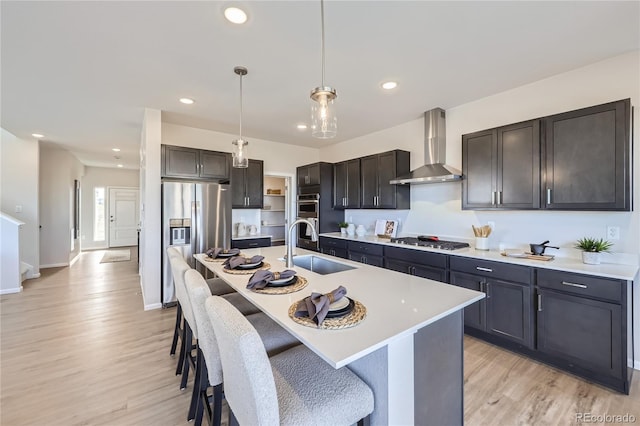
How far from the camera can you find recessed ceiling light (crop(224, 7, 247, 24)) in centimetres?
182

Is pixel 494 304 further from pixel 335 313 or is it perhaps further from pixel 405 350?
pixel 335 313

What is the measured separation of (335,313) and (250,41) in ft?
7.00

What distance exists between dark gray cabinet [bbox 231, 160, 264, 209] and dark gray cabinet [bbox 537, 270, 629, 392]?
3.97 meters

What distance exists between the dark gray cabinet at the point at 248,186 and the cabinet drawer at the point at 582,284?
3960mm

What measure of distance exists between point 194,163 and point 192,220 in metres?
0.87

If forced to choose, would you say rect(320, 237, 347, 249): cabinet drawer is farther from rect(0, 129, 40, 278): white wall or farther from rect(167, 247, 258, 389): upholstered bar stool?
rect(0, 129, 40, 278): white wall

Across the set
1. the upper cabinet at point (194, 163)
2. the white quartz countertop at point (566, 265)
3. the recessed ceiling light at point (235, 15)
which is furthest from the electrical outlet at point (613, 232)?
the upper cabinet at point (194, 163)

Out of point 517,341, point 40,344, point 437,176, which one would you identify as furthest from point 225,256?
point 517,341

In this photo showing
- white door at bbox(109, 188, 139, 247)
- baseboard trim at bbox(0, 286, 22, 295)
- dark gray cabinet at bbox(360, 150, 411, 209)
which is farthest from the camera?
white door at bbox(109, 188, 139, 247)

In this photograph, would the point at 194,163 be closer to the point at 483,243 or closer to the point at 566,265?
the point at 483,243

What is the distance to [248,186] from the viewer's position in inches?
187

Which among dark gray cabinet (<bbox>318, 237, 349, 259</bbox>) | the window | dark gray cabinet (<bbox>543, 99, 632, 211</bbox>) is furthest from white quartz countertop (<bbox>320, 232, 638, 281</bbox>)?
the window

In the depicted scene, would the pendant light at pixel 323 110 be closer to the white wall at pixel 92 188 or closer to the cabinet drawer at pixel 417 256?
the cabinet drawer at pixel 417 256

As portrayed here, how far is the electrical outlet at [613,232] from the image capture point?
7.89 feet
